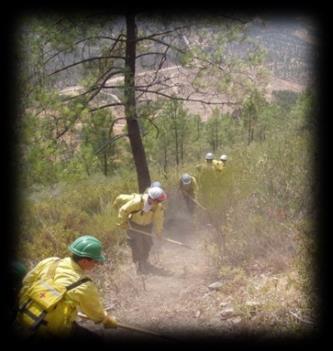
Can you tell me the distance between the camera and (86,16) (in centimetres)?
714

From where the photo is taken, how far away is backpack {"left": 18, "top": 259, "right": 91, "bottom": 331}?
3047mm

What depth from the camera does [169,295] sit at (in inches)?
220

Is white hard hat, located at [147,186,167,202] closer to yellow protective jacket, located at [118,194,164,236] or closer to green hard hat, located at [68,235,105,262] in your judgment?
yellow protective jacket, located at [118,194,164,236]

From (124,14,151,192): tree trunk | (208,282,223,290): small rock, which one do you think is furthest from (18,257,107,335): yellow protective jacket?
(124,14,151,192): tree trunk

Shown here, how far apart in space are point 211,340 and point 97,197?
220 inches

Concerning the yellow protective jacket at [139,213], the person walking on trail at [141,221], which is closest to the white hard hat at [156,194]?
the person walking on trail at [141,221]

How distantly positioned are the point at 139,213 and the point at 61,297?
3.35 meters

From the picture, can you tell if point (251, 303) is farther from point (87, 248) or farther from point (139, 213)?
point (139, 213)

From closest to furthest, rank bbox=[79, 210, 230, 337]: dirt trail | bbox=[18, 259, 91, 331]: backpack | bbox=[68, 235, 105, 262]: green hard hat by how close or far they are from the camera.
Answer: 1. bbox=[18, 259, 91, 331]: backpack
2. bbox=[68, 235, 105, 262]: green hard hat
3. bbox=[79, 210, 230, 337]: dirt trail

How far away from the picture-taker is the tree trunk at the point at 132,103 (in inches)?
302

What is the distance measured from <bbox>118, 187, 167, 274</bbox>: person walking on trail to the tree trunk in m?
2.05

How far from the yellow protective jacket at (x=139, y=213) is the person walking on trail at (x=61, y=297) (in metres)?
2.70

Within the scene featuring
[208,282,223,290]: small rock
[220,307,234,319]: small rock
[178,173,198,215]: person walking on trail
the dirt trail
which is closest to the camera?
[220,307,234,319]: small rock

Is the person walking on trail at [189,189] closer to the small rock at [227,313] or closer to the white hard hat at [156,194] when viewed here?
the white hard hat at [156,194]
